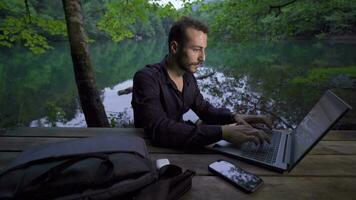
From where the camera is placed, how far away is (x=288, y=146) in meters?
1.59

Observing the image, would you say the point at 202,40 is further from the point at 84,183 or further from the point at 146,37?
the point at 146,37

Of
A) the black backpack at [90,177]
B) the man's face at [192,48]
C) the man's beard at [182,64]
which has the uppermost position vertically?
the man's face at [192,48]

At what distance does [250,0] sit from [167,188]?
6778mm

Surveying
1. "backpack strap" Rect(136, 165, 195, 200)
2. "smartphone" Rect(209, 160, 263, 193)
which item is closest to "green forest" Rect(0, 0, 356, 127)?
"smartphone" Rect(209, 160, 263, 193)

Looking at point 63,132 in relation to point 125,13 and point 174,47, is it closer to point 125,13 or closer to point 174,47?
point 174,47

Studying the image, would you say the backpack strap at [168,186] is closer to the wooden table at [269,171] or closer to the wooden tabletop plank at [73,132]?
the wooden table at [269,171]

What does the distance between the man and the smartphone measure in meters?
0.25

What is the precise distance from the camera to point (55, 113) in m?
8.34

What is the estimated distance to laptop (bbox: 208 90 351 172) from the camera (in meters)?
1.26

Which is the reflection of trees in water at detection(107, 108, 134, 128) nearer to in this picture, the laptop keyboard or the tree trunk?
the tree trunk

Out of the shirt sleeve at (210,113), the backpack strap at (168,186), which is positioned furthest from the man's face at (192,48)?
the backpack strap at (168,186)

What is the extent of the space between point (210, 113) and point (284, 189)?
1174 millimetres

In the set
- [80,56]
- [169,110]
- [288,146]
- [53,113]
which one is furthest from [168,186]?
[53,113]

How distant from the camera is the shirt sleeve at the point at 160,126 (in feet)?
5.19
